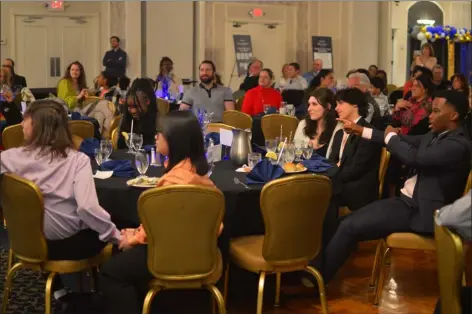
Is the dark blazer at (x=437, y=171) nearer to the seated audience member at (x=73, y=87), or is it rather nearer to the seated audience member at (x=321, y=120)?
the seated audience member at (x=321, y=120)

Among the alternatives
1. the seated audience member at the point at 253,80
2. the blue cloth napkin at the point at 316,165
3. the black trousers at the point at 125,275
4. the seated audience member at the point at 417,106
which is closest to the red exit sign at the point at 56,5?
the seated audience member at the point at 253,80

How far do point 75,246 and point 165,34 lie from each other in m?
10.7

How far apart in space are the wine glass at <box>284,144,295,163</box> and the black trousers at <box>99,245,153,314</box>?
4.60ft

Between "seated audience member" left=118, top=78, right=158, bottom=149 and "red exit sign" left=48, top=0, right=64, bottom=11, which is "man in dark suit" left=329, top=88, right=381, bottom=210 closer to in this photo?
"seated audience member" left=118, top=78, right=158, bottom=149

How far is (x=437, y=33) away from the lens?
1852cm

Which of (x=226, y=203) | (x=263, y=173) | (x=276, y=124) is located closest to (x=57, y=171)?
(x=226, y=203)

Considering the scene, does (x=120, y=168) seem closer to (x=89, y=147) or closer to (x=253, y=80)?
(x=89, y=147)

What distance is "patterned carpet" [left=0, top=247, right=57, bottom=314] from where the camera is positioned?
4320mm

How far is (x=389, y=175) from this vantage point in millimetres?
6727

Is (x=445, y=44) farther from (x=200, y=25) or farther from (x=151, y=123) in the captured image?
(x=151, y=123)

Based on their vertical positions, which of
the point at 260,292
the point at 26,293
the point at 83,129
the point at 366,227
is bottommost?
the point at 26,293

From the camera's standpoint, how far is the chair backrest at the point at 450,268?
2.94 m

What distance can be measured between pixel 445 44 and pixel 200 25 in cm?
775

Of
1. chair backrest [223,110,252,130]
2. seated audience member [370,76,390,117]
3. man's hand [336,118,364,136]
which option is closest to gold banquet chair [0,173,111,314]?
man's hand [336,118,364,136]
